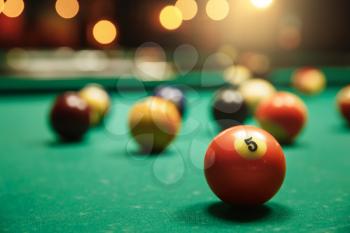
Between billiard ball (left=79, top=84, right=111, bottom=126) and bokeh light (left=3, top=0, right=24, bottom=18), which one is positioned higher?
bokeh light (left=3, top=0, right=24, bottom=18)

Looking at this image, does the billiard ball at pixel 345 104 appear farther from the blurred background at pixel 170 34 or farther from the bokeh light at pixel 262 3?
the bokeh light at pixel 262 3

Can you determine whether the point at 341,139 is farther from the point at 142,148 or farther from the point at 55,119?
the point at 55,119

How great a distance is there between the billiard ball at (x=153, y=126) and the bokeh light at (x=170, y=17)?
12.8 m

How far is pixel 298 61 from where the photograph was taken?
11.0 meters

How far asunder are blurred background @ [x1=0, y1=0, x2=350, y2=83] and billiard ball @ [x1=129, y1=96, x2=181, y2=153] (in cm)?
709

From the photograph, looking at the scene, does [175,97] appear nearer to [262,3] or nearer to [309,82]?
[309,82]

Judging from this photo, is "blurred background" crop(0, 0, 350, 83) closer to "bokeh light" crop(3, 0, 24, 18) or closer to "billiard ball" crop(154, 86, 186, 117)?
"bokeh light" crop(3, 0, 24, 18)

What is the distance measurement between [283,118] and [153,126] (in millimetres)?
1024

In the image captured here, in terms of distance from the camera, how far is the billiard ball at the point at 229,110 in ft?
15.1

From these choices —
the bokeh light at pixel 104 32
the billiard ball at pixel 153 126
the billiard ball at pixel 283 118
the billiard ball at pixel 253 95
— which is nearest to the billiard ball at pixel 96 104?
the billiard ball at pixel 153 126

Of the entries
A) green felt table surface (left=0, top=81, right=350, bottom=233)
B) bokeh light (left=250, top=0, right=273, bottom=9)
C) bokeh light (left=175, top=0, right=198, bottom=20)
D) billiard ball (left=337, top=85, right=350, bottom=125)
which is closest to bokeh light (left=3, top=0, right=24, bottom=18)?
bokeh light (left=175, top=0, right=198, bottom=20)

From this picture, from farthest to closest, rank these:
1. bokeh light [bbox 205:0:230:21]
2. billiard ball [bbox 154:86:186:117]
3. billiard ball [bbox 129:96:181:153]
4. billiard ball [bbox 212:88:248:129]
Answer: bokeh light [bbox 205:0:230:21] < billiard ball [bbox 154:86:186:117] < billiard ball [bbox 212:88:248:129] < billiard ball [bbox 129:96:181:153]

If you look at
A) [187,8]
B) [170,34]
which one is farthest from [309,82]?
[187,8]

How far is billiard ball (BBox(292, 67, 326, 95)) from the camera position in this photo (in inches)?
287
